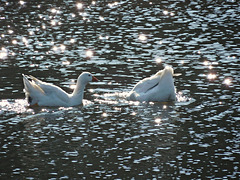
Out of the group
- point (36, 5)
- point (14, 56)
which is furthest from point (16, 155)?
point (36, 5)

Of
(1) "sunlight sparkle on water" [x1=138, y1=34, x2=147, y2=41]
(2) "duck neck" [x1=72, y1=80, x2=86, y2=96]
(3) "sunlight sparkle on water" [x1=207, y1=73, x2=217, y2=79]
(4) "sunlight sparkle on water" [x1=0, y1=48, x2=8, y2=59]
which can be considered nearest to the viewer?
(2) "duck neck" [x1=72, y1=80, x2=86, y2=96]

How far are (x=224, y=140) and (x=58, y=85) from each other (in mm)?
6520

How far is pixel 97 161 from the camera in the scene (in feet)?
42.3

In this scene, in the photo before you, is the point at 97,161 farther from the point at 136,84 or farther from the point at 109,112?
the point at 136,84

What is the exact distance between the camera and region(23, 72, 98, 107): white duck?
17.0m

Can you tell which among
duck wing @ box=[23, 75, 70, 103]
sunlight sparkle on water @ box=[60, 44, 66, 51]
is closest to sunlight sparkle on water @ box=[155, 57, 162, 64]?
sunlight sparkle on water @ box=[60, 44, 66, 51]

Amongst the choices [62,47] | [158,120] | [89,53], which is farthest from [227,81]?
[62,47]

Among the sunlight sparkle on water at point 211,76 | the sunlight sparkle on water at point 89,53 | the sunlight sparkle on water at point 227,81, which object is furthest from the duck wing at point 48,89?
the sunlight sparkle on water at point 227,81

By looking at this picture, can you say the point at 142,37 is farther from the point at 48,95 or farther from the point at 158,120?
the point at 158,120

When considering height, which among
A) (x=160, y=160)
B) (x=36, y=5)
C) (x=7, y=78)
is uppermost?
(x=36, y=5)

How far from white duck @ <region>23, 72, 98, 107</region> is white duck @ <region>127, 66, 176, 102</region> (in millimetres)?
1571

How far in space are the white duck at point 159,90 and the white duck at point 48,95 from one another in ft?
5.15

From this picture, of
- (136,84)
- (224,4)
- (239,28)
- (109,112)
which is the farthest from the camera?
(224,4)

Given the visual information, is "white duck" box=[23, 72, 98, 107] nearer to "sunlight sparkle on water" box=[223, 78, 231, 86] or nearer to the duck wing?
the duck wing
